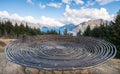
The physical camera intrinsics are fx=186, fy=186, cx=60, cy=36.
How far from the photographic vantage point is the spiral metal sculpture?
25.0 feet

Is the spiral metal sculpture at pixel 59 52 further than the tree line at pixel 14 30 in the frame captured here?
No

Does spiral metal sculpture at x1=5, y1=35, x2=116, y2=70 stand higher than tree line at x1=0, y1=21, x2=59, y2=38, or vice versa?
tree line at x1=0, y1=21, x2=59, y2=38

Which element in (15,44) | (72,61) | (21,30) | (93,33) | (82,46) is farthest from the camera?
(21,30)

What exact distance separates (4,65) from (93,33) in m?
37.8

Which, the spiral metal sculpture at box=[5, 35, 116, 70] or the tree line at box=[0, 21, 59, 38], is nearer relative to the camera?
the spiral metal sculpture at box=[5, 35, 116, 70]

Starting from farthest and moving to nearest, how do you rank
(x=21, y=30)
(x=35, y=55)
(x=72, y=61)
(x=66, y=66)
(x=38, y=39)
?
1. (x=21, y=30)
2. (x=38, y=39)
3. (x=35, y=55)
4. (x=72, y=61)
5. (x=66, y=66)

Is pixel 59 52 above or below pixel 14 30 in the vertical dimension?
below

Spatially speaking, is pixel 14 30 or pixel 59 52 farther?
pixel 14 30

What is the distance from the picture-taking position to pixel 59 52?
9445 mm

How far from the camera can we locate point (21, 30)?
58438 millimetres

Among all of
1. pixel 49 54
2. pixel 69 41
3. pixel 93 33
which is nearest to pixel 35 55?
pixel 49 54

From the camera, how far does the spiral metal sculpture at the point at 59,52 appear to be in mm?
7619

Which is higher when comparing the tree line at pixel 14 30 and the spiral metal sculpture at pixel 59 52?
the tree line at pixel 14 30

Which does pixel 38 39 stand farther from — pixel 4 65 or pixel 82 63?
pixel 82 63
